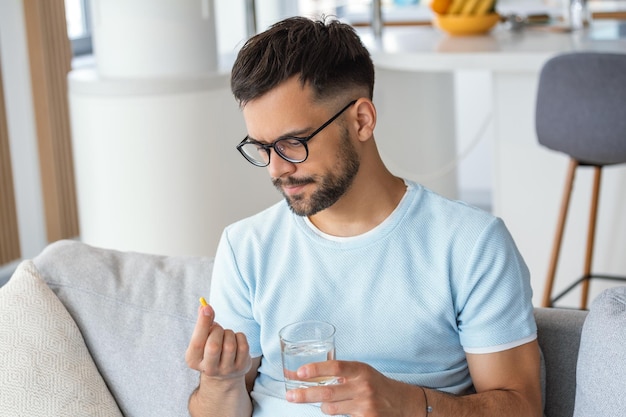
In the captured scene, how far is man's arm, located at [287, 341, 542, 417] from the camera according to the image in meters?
1.42

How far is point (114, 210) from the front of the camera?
3.45 meters

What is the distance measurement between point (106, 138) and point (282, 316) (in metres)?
1.80

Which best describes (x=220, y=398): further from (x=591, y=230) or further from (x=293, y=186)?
(x=591, y=230)

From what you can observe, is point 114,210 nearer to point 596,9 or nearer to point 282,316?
point 282,316

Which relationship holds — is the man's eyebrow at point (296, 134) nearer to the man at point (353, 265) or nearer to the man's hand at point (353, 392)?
the man at point (353, 265)

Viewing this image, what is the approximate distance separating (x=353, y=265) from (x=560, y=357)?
1.40ft

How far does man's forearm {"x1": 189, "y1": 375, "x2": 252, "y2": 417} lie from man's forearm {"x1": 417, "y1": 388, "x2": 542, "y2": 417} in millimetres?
332

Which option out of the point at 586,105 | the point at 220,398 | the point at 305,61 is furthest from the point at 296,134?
the point at 586,105

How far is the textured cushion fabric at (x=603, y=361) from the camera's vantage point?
1.60m

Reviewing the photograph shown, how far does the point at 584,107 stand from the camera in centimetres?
299

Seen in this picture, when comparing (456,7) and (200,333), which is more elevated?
(456,7)

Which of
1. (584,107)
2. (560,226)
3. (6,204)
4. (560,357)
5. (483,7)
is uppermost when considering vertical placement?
(483,7)

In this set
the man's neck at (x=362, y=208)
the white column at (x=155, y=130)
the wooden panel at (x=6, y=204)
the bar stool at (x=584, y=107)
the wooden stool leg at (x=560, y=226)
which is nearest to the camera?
the man's neck at (x=362, y=208)

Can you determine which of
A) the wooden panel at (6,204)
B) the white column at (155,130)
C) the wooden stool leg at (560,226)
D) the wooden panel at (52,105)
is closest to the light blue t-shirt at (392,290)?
the wooden stool leg at (560,226)
